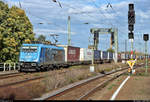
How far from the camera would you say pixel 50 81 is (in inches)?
504

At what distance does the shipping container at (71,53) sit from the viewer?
31.9 metres

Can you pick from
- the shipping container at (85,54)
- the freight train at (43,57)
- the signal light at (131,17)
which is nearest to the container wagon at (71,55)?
the freight train at (43,57)

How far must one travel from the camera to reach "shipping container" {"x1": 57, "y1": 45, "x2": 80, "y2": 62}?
31.9 m

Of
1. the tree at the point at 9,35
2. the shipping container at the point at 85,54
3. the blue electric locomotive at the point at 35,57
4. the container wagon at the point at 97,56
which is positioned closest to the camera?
the blue electric locomotive at the point at 35,57

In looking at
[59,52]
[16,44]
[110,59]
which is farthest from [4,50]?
[110,59]

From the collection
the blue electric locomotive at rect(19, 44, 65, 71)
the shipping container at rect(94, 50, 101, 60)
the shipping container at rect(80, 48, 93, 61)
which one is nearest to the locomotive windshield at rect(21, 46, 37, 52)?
the blue electric locomotive at rect(19, 44, 65, 71)

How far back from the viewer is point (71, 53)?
1335 inches

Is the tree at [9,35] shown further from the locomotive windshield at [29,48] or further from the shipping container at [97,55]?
the shipping container at [97,55]

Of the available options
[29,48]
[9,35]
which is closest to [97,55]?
[9,35]

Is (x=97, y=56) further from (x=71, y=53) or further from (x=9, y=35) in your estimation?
(x=9, y=35)

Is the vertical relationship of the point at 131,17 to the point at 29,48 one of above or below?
above

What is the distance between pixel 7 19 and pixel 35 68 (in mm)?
7621

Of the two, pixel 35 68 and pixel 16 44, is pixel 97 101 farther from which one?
pixel 16 44

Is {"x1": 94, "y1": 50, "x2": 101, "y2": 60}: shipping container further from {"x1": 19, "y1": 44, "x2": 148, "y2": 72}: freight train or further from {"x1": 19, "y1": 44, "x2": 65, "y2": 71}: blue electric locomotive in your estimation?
{"x1": 19, "y1": 44, "x2": 65, "y2": 71}: blue electric locomotive
